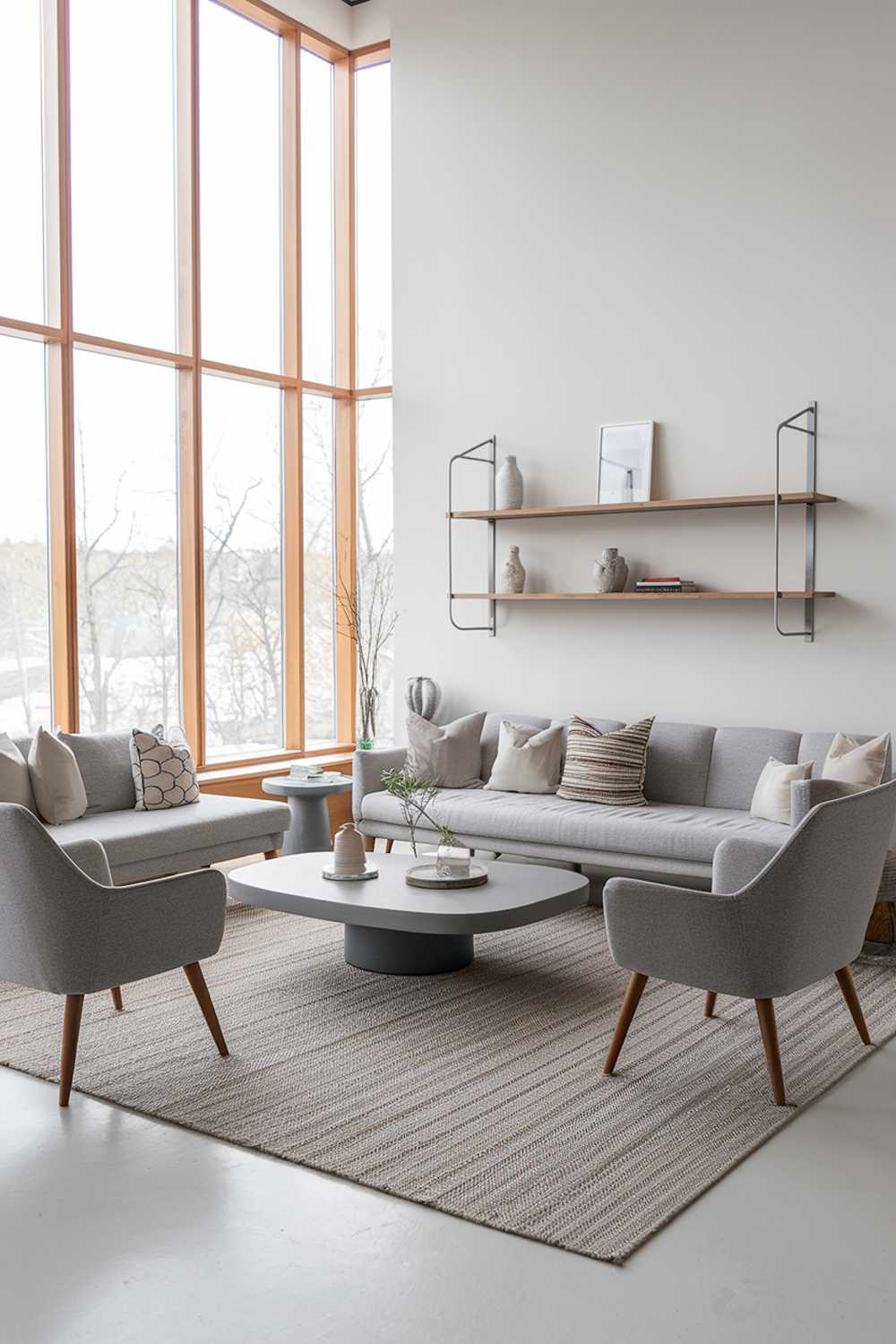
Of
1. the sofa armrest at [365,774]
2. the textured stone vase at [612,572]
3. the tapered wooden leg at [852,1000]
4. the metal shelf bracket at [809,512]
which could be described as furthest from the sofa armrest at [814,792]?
the sofa armrest at [365,774]

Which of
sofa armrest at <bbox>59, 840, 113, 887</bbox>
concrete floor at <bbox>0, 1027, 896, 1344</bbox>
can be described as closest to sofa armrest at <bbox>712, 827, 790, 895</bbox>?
concrete floor at <bbox>0, 1027, 896, 1344</bbox>

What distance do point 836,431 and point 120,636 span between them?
3.67 m

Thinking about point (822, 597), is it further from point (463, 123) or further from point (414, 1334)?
point (414, 1334)

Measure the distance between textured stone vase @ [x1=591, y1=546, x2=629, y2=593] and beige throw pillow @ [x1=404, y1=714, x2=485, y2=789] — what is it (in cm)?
100

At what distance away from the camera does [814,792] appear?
14.5 ft

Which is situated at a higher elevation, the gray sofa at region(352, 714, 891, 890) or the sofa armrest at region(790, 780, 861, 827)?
the sofa armrest at region(790, 780, 861, 827)

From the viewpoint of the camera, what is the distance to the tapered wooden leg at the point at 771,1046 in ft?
11.0

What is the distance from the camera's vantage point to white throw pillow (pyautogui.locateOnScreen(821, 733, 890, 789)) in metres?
5.01

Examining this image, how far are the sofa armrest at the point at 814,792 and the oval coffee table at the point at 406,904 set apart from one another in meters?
0.85

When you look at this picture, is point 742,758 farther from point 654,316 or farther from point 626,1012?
point 626,1012

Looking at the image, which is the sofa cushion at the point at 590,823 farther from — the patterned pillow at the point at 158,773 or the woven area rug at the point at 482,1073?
the patterned pillow at the point at 158,773

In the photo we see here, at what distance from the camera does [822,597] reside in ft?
18.4

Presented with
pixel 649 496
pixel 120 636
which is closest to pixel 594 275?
pixel 649 496

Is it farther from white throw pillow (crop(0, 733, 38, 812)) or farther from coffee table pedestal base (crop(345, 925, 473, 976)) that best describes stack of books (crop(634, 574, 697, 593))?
white throw pillow (crop(0, 733, 38, 812))
